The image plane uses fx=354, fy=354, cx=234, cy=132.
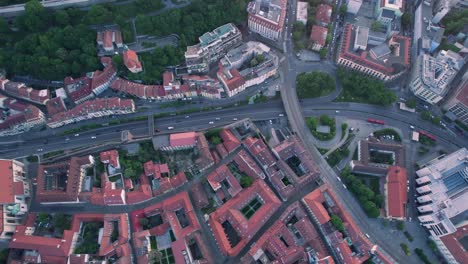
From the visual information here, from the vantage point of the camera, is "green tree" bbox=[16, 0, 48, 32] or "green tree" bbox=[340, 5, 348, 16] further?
"green tree" bbox=[340, 5, 348, 16]

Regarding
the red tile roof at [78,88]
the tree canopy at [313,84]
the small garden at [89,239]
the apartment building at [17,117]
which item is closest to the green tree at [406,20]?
the tree canopy at [313,84]

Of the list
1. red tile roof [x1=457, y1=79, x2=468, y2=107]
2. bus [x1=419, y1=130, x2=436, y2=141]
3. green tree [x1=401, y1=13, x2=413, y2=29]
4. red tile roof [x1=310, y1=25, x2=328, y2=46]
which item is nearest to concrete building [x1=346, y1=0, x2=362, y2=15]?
red tile roof [x1=310, y1=25, x2=328, y2=46]

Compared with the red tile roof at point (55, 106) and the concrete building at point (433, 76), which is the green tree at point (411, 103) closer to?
the concrete building at point (433, 76)

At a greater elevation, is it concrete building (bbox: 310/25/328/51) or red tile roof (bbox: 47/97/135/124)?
concrete building (bbox: 310/25/328/51)

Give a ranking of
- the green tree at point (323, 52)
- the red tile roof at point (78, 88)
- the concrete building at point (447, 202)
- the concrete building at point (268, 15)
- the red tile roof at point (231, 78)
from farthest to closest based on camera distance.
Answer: the green tree at point (323, 52), the concrete building at point (268, 15), the red tile roof at point (78, 88), the red tile roof at point (231, 78), the concrete building at point (447, 202)

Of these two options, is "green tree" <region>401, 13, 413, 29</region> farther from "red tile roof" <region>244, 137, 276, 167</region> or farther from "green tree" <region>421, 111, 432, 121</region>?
"red tile roof" <region>244, 137, 276, 167</region>

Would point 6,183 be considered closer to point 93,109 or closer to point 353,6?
point 93,109
